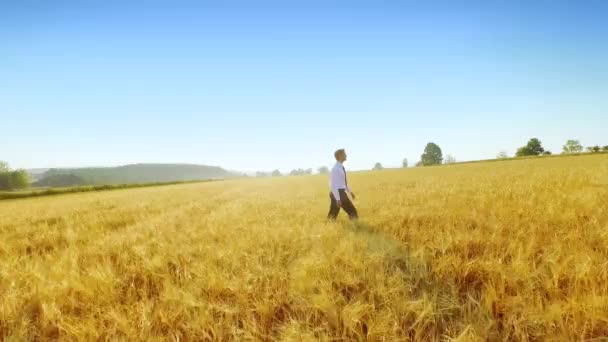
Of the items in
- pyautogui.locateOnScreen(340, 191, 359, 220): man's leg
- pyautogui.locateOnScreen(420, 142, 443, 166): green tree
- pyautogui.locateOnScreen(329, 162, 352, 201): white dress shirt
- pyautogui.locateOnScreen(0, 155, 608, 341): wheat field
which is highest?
pyautogui.locateOnScreen(420, 142, 443, 166): green tree

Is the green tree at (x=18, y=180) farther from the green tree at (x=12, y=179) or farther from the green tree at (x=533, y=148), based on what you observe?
the green tree at (x=533, y=148)

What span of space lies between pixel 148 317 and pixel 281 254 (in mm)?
1934

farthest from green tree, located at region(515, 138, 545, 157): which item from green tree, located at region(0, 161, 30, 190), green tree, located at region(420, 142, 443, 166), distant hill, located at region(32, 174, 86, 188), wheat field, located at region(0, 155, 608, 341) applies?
distant hill, located at region(32, 174, 86, 188)

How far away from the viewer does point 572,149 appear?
12575 centimetres

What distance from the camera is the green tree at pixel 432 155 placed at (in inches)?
4815

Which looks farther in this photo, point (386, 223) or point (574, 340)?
point (386, 223)

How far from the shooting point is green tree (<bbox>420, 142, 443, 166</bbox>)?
122m

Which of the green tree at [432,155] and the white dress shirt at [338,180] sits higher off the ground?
the green tree at [432,155]

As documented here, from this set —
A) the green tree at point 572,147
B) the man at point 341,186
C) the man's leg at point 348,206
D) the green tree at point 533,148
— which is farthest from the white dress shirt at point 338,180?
the green tree at point 572,147

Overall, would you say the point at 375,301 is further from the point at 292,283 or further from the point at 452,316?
the point at 292,283

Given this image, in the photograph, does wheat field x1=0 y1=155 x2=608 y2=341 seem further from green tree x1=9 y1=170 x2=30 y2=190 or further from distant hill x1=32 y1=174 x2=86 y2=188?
distant hill x1=32 y1=174 x2=86 y2=188

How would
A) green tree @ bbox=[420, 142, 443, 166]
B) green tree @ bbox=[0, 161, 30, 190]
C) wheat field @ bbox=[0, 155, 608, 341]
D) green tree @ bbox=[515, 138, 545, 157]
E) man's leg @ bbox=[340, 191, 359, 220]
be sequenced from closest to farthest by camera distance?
wheat field @ bbox=[0, 155, 608, 341]
man's leg @ bbox=[340, 191, 359, 220]
green tree @ bbox=[0, 161, 30, 190]
green tree @ bbox=[515, 138, 545, 157]
green tree @ bbox=[420, 142, 443, 166]

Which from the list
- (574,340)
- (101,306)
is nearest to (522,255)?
(574,340)

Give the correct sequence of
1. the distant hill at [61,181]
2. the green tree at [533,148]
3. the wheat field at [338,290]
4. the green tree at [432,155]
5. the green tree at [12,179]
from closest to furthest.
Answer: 1. the wheat field at [338,290]
2. the green tree at [12,179]
3. the green tree at [533,148]
4. the green tree at [432,155]
5. the distant hill at [61,181]
